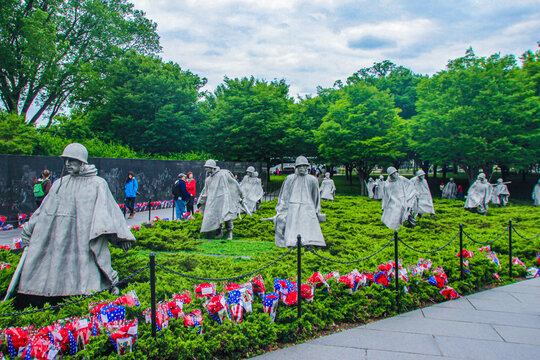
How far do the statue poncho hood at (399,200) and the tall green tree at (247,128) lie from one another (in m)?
20.0

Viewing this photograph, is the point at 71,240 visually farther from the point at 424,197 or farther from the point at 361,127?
the point at 361,127

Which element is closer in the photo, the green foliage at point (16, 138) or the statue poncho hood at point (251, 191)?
the statue poncho hood at point (251, 191)

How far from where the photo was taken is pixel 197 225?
11.9 meters

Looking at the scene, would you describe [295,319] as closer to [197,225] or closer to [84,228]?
[84,228]

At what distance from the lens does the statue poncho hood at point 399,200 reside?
11.7 m

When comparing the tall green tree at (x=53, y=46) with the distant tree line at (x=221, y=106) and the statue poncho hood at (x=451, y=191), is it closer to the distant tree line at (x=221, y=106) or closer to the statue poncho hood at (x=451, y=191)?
the distant tree line at (x=221, y=106)

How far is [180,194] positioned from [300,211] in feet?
20.7

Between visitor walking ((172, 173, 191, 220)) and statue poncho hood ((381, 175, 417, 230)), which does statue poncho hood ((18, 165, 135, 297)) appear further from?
statue poncho hood ((381, 175, 417, 230))

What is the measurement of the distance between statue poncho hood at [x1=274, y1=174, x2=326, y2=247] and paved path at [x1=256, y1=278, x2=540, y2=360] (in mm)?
3011

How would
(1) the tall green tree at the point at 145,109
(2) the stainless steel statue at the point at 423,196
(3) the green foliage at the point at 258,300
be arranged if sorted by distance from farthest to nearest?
(1) the tall green tree at the point at 145,109 < (2) the stainless steel statue at the point at 423,196 < (3) the green foliage at the point at 258,300

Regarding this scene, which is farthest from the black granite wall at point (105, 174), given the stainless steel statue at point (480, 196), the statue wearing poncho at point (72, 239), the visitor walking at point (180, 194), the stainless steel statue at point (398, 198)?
the stainless steel statue at point (480, 196)

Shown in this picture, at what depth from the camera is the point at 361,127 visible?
1177 inches

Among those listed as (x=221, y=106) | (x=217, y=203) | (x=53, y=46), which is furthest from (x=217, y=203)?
(x=221, y=106)

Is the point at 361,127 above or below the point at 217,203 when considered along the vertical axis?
above
